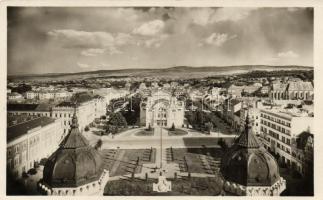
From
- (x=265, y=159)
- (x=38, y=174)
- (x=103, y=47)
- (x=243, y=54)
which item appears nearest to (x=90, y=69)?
(x=103, y=47)

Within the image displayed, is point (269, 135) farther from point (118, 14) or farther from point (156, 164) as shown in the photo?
point (118, 14)

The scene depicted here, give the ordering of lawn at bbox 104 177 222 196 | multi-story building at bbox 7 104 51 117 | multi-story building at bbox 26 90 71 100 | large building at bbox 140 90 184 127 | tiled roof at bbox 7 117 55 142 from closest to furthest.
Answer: lawn at bbox 104 177 222 196, tiled roof at bbox 7 117 55 142, multi-story building at bbox 7 104 51 117, multi-story building at bbox 26 90 71 100, large building at bbox 140 90 184 127

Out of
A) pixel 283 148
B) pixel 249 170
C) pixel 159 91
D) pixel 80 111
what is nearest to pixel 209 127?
pixel 159 91

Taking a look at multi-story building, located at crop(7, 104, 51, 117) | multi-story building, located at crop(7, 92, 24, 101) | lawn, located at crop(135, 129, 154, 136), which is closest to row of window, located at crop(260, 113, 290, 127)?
lawn, located at crop(135, 129, 154, 136)

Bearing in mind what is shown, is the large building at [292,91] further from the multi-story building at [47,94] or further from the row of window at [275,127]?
the multi-story building at [47,94]

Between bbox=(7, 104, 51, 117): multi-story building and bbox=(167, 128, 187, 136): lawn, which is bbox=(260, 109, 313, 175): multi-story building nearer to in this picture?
bbox=(167, 128, 187, 136): lawn

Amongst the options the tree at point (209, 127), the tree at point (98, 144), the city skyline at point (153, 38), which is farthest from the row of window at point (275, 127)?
the tree at point (98, 144)
